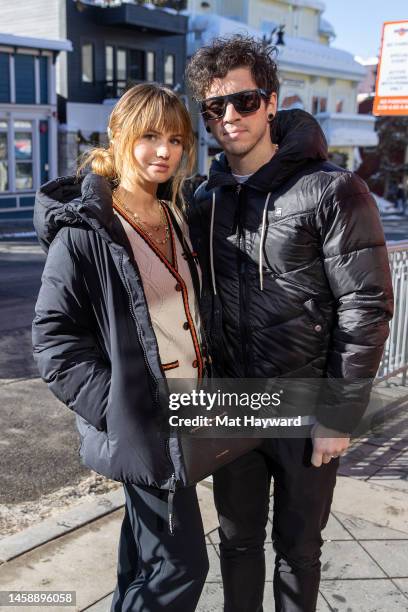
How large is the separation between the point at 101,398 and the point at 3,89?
2066cm

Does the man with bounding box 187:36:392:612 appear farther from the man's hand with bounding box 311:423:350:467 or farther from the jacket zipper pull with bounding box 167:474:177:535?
the jacket zipper pull with bounding box 167:474:177:535

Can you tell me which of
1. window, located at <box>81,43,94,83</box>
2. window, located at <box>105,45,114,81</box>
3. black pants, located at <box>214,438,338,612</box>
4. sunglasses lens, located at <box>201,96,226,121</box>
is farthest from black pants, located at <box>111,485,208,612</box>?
window, located at <box>105,45,114,81</box>

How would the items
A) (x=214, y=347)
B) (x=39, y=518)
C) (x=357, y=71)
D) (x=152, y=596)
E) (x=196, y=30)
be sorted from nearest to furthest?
1. (x=152, y=596)
2. (x=214, y=347)
3. (x=39, y=518)
4. (x=196, y=30)
5. (x=357, y=71)

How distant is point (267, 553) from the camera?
10.8ft

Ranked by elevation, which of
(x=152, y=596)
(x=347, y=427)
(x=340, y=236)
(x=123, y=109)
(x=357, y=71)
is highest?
(x=357, y=71)

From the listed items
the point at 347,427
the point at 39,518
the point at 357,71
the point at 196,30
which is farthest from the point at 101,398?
the point at 357,71

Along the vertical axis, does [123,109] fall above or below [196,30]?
below

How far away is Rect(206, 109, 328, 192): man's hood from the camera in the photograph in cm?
227

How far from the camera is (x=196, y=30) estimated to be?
95.3 ft

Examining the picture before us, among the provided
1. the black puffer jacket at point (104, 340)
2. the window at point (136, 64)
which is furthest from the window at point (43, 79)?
the black puffer jacket at point (104, 340)

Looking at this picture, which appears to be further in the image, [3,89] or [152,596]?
[3,89]

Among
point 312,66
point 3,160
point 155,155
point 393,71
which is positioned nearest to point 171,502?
point 155,155

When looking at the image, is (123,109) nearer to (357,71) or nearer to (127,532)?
(127,532)

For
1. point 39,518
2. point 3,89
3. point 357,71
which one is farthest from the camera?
point 357,71
